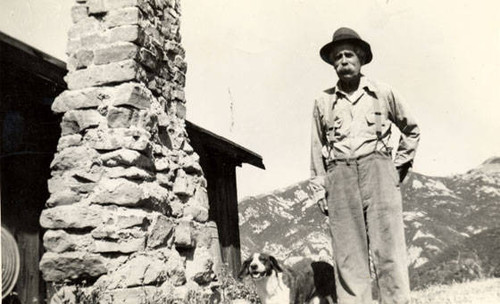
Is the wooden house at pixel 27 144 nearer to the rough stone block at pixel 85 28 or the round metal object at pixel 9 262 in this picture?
the round metal object at pixel 9 262

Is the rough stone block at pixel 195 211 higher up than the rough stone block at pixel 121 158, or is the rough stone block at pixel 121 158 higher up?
the rough stone block at pixel 121 158

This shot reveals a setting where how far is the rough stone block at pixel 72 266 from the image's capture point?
342cm

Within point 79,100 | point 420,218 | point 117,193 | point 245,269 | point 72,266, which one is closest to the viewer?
point 72,266

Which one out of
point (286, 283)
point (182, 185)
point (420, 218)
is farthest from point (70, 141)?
point (420, 218)

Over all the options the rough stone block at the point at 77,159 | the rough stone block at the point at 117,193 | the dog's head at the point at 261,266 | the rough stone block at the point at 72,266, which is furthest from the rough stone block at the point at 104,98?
the dog's head at the point at 261,266

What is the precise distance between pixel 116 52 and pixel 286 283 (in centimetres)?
362

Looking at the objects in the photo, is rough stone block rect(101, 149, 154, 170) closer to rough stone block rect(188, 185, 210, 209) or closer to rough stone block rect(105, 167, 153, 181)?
rough stone block rect(105, 167, 153, 181)

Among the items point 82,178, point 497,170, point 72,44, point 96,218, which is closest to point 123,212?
point 96,218

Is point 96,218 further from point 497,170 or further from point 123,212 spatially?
point 497,170

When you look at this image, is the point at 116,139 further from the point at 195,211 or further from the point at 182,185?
the point at 195,211

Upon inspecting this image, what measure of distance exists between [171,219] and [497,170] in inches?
849

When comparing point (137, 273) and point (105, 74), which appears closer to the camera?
point (137, 273)

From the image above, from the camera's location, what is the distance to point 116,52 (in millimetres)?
3932

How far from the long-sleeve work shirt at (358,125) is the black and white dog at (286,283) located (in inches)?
93.0
